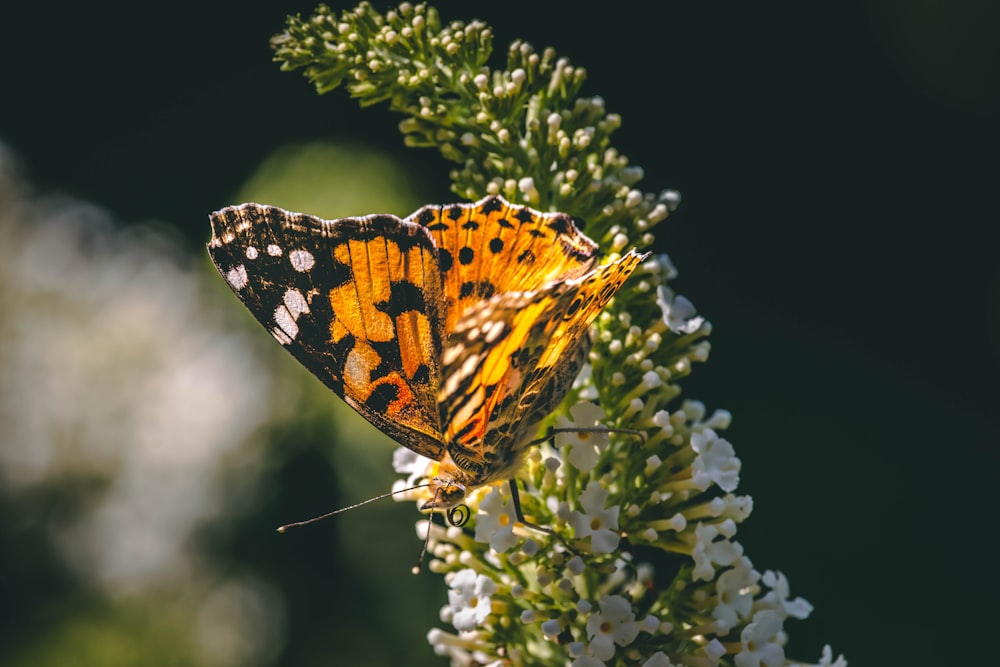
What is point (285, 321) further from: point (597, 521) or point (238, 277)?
point (597, 521)

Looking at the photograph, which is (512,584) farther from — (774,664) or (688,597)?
(774,664)

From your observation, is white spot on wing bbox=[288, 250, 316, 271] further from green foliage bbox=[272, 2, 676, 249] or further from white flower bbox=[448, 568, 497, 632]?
white flower bbox=[448, 568, 497, 632]

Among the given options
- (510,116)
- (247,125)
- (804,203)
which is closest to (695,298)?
(804,203)

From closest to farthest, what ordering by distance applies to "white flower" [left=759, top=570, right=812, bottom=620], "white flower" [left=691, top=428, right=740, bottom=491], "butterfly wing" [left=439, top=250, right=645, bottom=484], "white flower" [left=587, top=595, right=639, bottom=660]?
"butterfly wing" [left=439, top=250, right=645, bottom=484] → "white flower" [left=587, top=595, right=639, bottom=660] → "white flower" [left=691, top=428, right=740, bottom=491] → "white flower" [left=759, top=570, right=812, bottom=620]

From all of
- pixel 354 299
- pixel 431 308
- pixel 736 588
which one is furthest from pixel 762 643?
pixel 354 299

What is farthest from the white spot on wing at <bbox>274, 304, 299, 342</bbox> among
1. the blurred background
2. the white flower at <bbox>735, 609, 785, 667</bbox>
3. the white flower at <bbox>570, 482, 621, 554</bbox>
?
the blurred background
